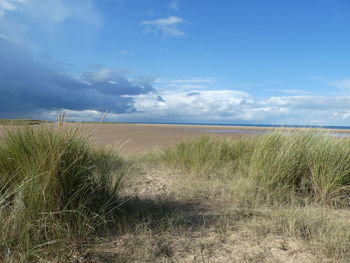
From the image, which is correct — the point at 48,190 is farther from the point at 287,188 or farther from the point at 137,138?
the point at 137,138

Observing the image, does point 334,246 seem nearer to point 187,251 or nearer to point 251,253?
point 251,253

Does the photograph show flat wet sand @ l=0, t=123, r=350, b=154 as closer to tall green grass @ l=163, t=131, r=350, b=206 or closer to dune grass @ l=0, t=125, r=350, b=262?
dune grass @ l=0, t=125, r=350, b=262

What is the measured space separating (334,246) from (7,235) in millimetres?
2609

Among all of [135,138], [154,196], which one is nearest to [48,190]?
[154,196]

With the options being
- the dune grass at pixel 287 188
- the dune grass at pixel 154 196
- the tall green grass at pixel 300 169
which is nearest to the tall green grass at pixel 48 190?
the dune grass at pixel 154 196

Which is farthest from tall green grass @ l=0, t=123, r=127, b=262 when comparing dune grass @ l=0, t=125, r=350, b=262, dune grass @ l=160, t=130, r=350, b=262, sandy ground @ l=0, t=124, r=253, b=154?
dune grass @ l=160, t=130, r=350, b=262

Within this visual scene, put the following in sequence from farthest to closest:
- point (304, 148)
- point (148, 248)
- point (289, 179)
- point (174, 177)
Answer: point (174, 177) → point (304, 148) → point (289, 179) → point (148, 248)

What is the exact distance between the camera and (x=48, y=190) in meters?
2.41

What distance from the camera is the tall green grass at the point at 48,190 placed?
2.18 m

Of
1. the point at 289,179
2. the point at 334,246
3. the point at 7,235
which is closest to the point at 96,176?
the point at 7,235

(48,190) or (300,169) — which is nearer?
(48,190)

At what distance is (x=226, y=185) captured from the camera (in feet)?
14.0

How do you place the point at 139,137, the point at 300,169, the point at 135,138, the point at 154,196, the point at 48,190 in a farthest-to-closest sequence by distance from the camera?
1. the point at 139,137
2. the point at 135,138
3. the point at 300,169
4. the point at 154,196
5. the point at 48,190

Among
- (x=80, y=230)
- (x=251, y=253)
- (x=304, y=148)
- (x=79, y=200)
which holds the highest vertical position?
(x=304, y=148)
